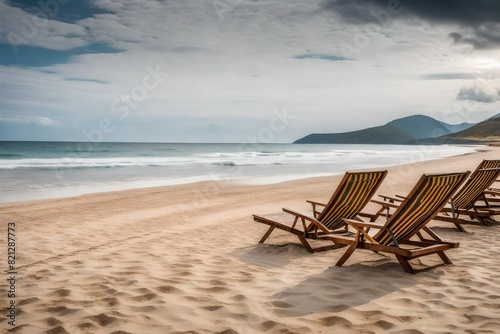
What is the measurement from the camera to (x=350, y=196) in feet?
17.8

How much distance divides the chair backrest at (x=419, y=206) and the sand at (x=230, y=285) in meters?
0.47

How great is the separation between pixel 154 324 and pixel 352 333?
1.54 m

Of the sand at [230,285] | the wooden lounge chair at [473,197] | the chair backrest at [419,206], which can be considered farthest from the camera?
the wooden lounge chair at [473,197]

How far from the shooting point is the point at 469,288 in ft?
12.7

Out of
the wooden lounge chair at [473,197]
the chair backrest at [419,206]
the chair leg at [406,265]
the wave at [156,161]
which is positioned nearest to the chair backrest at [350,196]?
the chair backrest at [419,206]

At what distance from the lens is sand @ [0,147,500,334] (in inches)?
123

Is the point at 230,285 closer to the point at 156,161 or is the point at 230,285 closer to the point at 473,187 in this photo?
the point at 473,187

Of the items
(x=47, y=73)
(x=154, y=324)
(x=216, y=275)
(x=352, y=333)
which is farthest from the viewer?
(x=47, y=73)

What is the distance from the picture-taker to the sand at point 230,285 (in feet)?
10.3

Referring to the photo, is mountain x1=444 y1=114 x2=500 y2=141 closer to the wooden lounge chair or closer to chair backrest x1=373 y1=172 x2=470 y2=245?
the wooden lounge chair

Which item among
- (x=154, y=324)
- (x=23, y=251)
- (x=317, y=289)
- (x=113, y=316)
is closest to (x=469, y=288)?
(x=317, y=289)

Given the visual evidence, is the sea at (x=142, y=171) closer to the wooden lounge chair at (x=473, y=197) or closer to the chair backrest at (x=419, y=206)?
the wooden lounge chair at (x=473, y=197)

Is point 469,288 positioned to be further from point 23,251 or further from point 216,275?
point 23,251

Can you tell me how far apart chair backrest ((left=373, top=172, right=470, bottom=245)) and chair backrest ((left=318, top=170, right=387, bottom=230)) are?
0.97 meters
